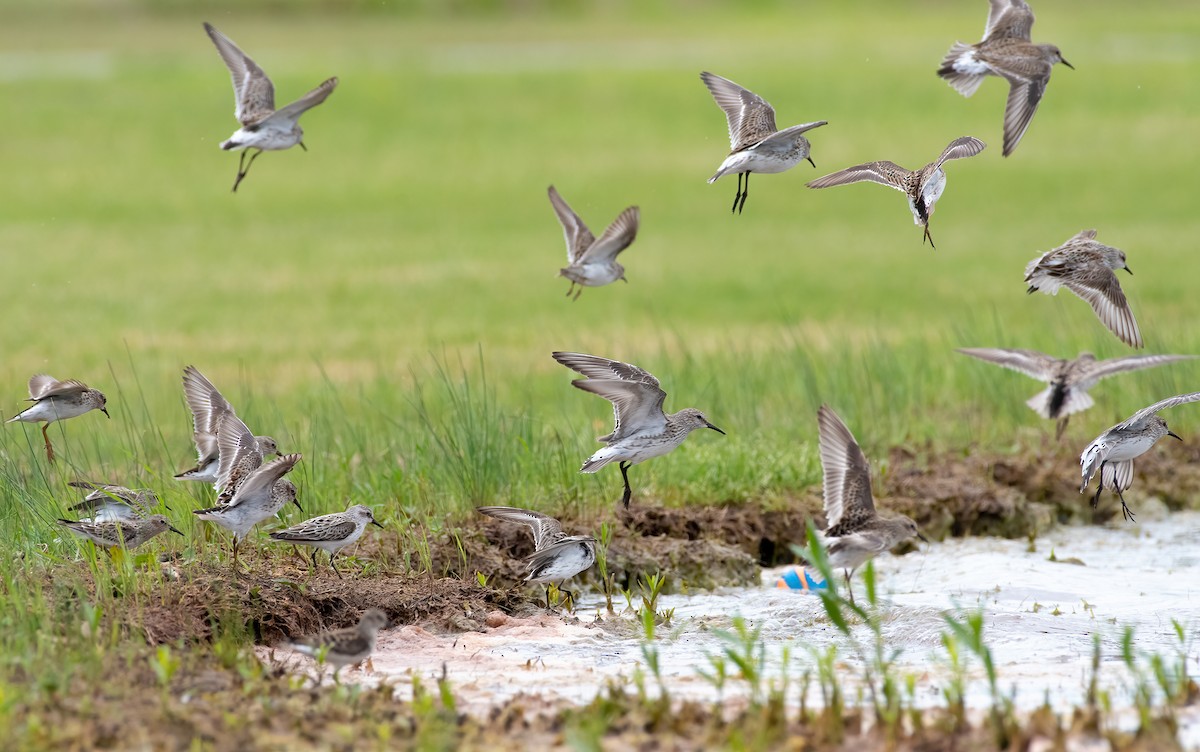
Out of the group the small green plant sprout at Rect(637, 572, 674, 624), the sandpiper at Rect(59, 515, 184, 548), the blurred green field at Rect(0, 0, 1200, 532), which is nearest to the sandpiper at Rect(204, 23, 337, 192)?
the blurred green field at Rect(0, 0, 1200, 532)

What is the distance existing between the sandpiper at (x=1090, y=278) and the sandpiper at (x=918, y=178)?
0.83m

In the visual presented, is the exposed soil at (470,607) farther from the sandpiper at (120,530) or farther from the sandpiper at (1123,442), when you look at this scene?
the sandpiper at (1123,442)

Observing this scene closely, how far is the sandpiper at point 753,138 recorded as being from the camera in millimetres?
8172

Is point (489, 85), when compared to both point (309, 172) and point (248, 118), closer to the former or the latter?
point (309, 172)

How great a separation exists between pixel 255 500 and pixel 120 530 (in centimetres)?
68

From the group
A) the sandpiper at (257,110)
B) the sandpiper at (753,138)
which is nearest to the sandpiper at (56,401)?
the sandpiper at (257,110)

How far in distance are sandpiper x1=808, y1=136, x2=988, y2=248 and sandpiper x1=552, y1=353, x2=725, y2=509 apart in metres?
1.35

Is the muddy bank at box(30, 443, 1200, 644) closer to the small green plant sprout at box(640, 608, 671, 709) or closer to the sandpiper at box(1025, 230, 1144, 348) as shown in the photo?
the small green plant sprout at box(640, 608, 671, 709)

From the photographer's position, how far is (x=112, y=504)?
796 cm

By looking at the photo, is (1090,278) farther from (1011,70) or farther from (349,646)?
(349,646)

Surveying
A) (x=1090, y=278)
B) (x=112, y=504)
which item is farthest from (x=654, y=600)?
(x=1090, y=278)

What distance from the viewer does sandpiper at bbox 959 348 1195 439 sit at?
7991 mm

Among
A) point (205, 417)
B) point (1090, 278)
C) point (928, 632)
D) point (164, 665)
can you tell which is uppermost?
point (1090, 278)

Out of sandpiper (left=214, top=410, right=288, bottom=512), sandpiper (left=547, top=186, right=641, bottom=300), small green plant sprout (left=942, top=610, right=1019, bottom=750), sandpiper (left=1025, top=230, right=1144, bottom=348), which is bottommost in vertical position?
small green plant sprout (left=942, top=610, right=1019, bottom=750)
